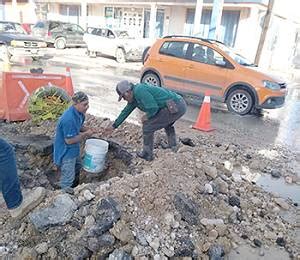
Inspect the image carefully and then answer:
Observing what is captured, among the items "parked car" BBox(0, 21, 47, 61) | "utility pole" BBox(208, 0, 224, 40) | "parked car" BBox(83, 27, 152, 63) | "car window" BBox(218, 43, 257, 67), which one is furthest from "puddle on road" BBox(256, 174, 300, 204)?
"parked car" BBox(83, 27, 152, 63)

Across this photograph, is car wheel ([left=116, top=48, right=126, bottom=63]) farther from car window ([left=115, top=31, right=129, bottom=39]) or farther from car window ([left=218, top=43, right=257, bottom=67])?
car window ([left=218, top=43, right=257, bottom=67])

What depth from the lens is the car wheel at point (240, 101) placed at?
356 inches

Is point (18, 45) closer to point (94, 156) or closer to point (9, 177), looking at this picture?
point (94, 156)

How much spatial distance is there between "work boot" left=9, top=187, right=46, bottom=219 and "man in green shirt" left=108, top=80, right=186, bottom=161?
1.65 m

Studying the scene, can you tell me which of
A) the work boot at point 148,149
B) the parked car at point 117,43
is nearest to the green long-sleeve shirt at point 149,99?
the work boot at point 148,149

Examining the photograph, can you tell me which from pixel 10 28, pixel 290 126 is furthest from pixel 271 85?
pixel 10 28

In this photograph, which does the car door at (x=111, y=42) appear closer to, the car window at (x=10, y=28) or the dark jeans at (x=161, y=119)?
the car window at (x=10, y=28)

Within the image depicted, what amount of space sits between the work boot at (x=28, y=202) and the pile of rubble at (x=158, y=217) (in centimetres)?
7

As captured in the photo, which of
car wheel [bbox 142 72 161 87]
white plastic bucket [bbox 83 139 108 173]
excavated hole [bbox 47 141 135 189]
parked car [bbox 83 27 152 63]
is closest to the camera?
white plastic bucket [bbox 83 139 108 173]

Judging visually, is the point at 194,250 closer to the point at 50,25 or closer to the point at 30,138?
the point at 30,138

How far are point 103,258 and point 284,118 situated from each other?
793 centimetres

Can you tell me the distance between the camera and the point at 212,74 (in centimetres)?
938

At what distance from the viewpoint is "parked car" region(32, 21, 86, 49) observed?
2272cm

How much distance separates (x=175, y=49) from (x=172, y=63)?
0.45 metres
